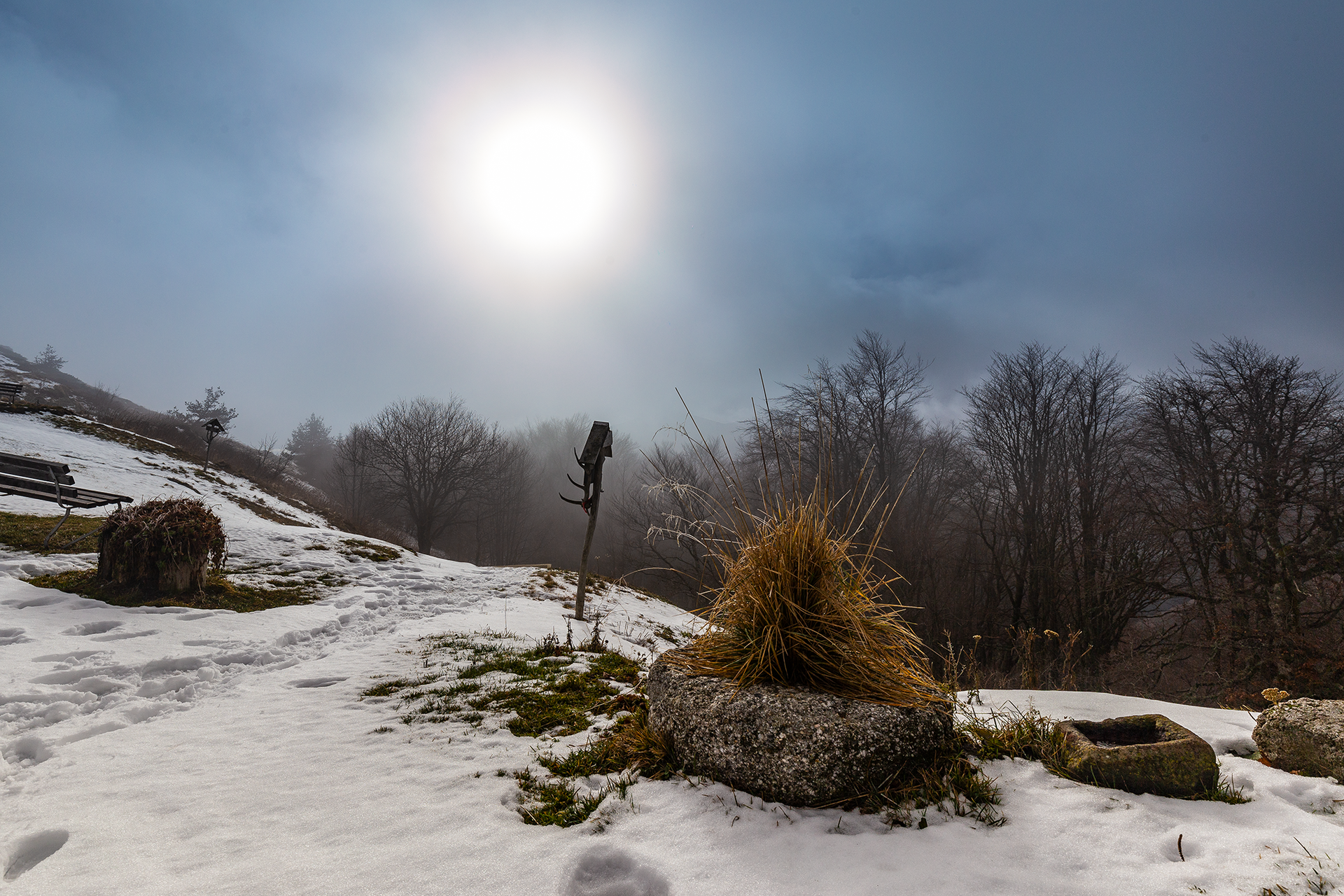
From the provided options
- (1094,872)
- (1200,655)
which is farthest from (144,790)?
(1200,655)

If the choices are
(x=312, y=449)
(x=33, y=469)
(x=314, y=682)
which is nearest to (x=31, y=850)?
(x=314, y=682)

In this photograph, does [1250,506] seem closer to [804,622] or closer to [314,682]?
[804,622]

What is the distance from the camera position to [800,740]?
2.21m

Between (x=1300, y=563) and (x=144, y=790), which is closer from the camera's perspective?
(x=144, y=790)

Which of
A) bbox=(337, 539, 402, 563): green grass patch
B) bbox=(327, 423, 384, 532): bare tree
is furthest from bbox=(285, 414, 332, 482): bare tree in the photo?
bbox=(337, 539, 402, 563): green grass patch

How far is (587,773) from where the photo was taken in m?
2.61

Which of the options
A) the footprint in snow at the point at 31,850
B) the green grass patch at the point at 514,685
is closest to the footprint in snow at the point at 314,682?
the green grass patch at the point at 514,685

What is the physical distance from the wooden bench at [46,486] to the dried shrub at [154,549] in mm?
856

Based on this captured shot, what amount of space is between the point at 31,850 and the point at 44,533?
796 centimetres

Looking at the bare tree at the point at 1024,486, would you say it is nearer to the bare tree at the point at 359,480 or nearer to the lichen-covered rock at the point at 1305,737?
the lichen-covered rock at the point at 1305,737

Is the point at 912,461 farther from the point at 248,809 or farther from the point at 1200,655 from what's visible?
the point at 248,809

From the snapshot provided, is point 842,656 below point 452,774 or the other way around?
the other way around

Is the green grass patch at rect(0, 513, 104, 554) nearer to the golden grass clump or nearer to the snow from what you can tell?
the snow

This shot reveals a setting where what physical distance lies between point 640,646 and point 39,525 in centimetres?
894
